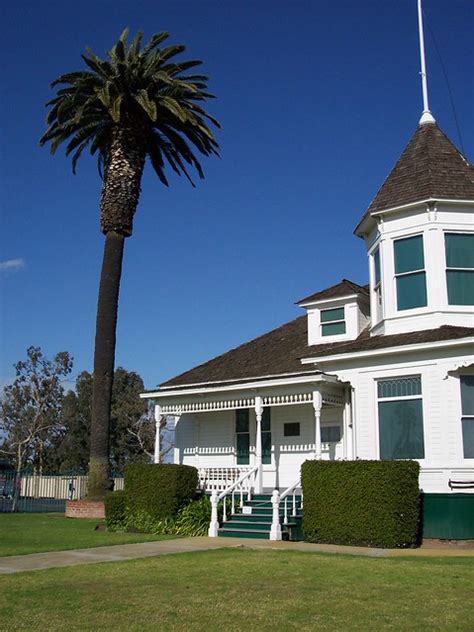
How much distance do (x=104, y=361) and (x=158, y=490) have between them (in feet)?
21.5

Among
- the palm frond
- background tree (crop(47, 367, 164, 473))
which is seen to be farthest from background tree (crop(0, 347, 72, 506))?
the palm frond

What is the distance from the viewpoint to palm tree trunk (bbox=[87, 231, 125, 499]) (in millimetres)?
23094

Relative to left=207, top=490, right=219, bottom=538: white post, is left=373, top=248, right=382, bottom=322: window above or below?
above

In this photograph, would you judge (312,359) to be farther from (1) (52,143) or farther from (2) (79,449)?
(2) (79,449)

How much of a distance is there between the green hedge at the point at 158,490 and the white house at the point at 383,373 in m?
1.13

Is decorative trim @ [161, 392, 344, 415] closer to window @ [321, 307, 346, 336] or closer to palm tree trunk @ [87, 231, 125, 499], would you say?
palm tree trunk @ [87, 231, 125, 499]

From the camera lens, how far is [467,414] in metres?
16.1

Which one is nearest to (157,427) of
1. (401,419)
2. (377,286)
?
(377,286)

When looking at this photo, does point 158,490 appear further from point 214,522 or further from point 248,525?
point 248,525

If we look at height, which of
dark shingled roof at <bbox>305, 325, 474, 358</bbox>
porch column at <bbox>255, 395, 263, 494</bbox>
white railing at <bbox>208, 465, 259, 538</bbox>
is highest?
dark shingled roof at <bbox>305, 325, 474, 358</bbox>

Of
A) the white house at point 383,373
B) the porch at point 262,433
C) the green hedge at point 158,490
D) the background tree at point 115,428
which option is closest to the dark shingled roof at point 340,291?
the white house at point 383,373

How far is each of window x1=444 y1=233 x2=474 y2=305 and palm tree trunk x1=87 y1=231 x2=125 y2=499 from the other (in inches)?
445

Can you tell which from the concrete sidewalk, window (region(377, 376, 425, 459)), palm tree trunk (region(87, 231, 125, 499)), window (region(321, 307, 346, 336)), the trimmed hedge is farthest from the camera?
palm tree trunk (region(87, 231, 125, 499))

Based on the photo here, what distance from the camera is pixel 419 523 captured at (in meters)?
15.1
